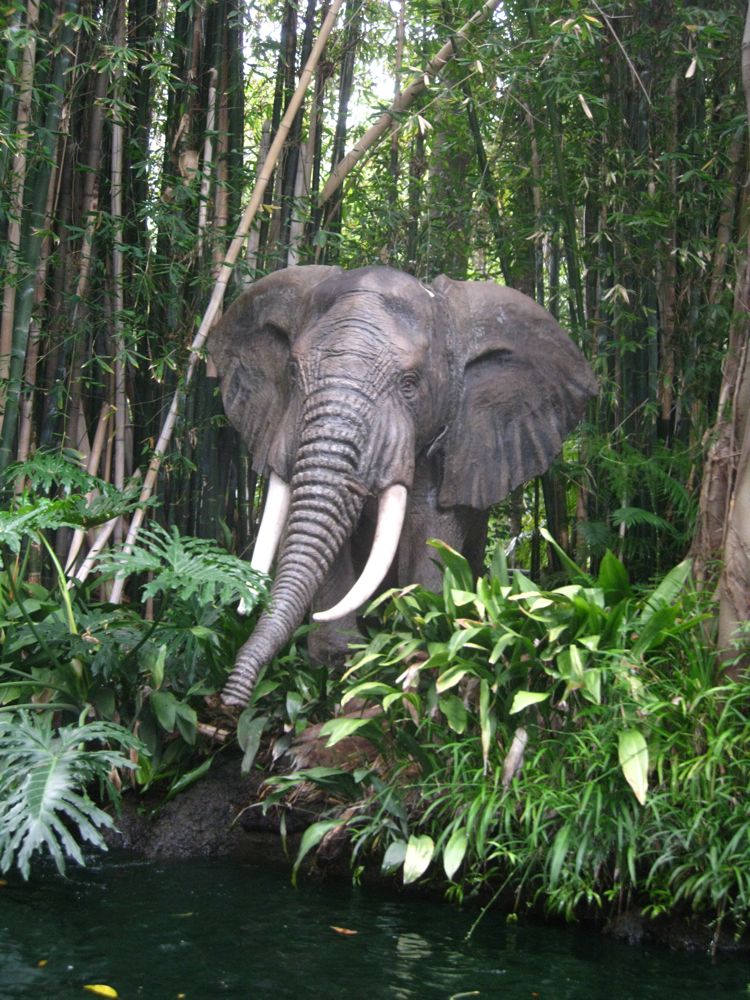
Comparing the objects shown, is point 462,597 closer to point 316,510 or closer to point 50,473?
point 316,510

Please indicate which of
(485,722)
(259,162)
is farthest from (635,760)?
(259,162)

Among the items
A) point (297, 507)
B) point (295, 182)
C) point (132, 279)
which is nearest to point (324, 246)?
point (295, 182)

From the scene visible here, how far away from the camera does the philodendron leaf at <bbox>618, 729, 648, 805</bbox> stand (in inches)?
132

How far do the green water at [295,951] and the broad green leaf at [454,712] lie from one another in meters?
0.52

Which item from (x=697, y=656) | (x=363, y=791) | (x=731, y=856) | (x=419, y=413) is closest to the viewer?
(x=731, y=856)

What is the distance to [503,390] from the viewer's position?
5008mm

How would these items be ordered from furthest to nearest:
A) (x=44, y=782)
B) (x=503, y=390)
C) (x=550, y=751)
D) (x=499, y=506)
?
(x=499, y=506)
(x=503, y=390)
(x=550, y=751)
(x=44, y=782)

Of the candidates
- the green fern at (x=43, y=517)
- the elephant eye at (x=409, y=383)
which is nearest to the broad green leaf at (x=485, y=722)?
the elephant eye at (x=409, y=383)

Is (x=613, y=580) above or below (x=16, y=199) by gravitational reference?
below

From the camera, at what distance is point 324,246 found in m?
6.09

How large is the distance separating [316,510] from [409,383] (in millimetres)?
610

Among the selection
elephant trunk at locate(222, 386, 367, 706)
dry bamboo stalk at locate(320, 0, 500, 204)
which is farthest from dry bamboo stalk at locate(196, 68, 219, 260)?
elephant trunk at locate(222, 386, 367, 706)

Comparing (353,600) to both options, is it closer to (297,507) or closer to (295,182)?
(297,507)

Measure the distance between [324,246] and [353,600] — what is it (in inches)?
90.2
